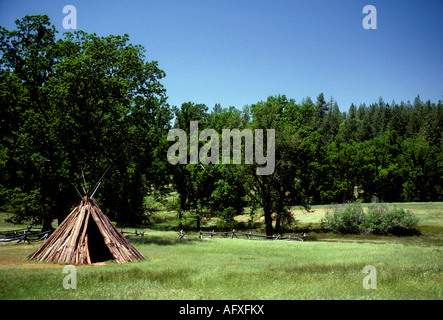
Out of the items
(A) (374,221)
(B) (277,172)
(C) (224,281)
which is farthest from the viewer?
(A) (374,221)

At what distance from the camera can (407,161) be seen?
3159 inches

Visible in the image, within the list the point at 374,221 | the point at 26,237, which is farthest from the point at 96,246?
the point at 374,221

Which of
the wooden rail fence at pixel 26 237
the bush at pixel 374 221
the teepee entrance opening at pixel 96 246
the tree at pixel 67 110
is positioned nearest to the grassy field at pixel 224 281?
the teepee entrance opening at pixel 96 246

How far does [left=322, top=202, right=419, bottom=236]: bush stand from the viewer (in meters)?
41.4

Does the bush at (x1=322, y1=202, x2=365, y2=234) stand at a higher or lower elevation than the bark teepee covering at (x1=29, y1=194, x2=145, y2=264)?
lower

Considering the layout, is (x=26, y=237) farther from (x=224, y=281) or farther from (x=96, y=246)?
(x=224, y=281)

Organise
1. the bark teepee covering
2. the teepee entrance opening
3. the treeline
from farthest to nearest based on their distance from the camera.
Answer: the treeline < the teepee entrance opening < the bark teepee covering

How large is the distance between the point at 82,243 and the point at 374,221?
3796 cm

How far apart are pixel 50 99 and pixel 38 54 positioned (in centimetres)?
551

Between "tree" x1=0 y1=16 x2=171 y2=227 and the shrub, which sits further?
the shrub

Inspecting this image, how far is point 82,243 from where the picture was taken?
682 inches

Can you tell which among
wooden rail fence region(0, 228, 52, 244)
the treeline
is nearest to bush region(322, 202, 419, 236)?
the treeline

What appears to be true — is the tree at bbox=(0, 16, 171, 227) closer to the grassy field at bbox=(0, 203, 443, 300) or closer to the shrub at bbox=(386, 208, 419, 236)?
the grassy field at bbox=(0, 203, 443, 300)

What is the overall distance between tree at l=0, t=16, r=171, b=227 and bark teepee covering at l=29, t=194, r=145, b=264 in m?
6.94
